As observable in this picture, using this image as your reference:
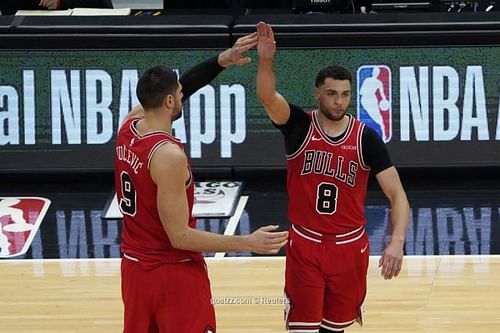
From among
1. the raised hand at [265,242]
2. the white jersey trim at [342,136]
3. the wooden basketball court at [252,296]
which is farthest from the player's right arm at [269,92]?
the wooden basketball court at [252,296]

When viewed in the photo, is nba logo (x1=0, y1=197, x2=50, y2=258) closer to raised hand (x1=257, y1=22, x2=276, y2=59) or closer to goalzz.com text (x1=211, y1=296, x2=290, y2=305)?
goalzz.com text (x1=211, y1=296, x2=290, y2=305)

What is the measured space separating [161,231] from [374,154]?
134 cm

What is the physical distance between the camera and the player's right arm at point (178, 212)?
5586 millimetres

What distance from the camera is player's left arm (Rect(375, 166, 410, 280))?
6160 millimetres

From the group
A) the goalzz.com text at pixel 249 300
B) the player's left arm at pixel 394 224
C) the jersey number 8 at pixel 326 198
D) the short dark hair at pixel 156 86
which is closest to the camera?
the short dark hair at pixel 156 86

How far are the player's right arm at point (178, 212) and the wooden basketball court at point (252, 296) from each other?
84.9 inches

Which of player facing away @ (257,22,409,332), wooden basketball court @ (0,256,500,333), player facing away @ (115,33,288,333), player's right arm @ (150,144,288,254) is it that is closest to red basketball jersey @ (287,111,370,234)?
player facing away @ (257,22,409,332)

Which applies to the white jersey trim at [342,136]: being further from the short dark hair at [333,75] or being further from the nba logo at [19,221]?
the nba logo at [19,221]

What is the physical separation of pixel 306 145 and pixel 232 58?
63 cm

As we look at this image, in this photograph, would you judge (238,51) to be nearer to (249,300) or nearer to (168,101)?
(168,101)

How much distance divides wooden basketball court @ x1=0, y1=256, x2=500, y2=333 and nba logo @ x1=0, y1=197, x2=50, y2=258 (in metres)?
0.38

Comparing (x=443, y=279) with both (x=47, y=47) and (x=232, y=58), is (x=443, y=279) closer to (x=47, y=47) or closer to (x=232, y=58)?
(x=232, y=58)

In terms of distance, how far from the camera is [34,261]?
362 inches

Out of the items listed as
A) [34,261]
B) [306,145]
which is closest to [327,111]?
[306,145]
